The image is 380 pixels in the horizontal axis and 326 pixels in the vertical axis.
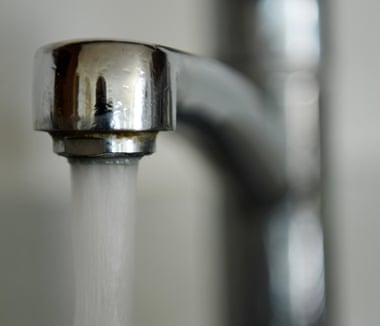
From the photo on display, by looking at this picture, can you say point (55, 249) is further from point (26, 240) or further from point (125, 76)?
point (125, 76)

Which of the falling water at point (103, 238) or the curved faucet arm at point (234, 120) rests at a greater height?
the curved faucet arm at point (234, 120)

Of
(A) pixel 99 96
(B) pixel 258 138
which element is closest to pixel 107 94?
(A) pixel 99 96

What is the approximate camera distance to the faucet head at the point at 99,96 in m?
0.24

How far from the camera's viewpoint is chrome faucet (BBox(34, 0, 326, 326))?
26cm

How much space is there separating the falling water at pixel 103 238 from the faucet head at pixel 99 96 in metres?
0.02

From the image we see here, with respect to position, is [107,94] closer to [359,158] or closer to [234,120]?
[234,120]

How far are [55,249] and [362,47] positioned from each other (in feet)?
0.87

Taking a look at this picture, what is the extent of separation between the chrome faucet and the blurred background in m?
0.02

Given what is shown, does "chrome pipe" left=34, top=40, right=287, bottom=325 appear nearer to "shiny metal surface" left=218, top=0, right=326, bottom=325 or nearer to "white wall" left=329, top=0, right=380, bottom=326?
"shiny metal surface" left=218, top=0, right=326, bottom=325

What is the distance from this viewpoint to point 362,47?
18.6 inches

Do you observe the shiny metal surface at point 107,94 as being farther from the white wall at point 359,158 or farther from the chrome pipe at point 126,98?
the white wall at point 359,158

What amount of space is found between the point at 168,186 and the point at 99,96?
18cm

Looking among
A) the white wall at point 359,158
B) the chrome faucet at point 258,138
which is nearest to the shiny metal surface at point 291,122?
the chrome faucet at point 258,138

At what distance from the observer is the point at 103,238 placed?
28 centimetres
